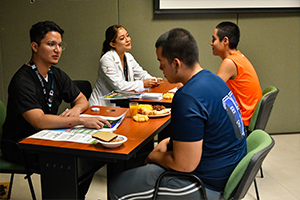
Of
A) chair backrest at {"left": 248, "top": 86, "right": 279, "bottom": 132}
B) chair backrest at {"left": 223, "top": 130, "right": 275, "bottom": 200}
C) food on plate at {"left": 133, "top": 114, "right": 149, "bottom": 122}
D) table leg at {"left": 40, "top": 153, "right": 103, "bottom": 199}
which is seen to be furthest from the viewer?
chair backrest at {"left": 248, "top": 86, "right": 279, "bottom": 132}

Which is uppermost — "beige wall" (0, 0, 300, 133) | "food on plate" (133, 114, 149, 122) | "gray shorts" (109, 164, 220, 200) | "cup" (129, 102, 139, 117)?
"beige wall" (0, 0, 300, 133)

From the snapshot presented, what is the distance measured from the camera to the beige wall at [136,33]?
4035mm

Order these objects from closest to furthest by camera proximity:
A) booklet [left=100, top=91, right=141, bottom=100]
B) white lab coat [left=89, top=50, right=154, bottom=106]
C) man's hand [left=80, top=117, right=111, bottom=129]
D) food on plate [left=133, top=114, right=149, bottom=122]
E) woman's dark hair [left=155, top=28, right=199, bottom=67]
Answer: woman's dark hair [left=155, top=28, right=199, bottom=67]
man's hand [left=80, top=117, right=111, bottom=129]
food on plate [left=133, top=114, right=149, bottom=122]
booklet [left=100, top=91, right=141, bottom=100]
white lab coat [left=89, top=50, right=154, bottom=106]

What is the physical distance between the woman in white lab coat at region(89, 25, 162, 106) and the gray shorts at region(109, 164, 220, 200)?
1.63 meters

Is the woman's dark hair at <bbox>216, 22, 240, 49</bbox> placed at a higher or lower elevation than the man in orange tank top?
higher

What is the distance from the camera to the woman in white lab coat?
A: 10.9 feet

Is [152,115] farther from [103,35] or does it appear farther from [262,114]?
[103,35]

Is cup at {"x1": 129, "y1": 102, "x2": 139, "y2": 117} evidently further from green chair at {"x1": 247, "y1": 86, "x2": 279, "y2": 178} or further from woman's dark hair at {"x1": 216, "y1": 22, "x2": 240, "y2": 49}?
woman's dark hair at {"x1": 216, "y1": 22, "x2": 240, "y2": 49}

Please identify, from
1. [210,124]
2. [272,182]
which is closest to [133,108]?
[210,124]

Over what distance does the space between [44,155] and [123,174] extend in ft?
1.42

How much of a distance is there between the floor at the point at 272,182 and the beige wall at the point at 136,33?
3.53ft

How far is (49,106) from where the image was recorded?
234cm

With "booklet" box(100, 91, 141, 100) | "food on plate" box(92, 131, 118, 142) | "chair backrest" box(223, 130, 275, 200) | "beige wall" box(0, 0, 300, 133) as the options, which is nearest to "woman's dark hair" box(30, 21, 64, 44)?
"booklet" box(100, 91, 141, 100)

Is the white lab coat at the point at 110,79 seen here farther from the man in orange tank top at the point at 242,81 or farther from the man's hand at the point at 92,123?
the man's hand at the point at 92,123
